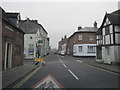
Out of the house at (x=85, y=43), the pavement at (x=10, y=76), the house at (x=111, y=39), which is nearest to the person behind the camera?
the pavement at (x=10, y=76)

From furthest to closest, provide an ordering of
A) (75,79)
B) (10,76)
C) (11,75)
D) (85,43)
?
(85,43), (11,75), (10,76), (75,79)

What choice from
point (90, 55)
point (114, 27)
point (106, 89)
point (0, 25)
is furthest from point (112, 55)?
point (90, 55)

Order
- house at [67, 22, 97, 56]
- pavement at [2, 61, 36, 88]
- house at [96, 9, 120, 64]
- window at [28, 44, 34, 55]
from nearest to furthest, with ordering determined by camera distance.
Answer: pavement at [2, 61, 36, 88], house at [96, 9, 120, 64], window at [28, 44, 34, 55], house at [67, 22, 97, 56]

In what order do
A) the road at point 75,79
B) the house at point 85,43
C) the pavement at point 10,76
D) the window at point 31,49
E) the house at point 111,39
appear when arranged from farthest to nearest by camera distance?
the house at point 85,43 → the window at point 31,49 → the house at point 111,39 → the pavement at point 10,76 → the road at point 75,79

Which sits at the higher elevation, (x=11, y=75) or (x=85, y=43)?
(x=85, y=43)

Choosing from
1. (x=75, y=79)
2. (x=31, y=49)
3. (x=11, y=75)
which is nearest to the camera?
(x=75, y=79)

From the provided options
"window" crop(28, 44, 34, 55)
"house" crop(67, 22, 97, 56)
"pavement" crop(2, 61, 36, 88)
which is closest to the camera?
"pavement" crop(2, 61, 36, 88)

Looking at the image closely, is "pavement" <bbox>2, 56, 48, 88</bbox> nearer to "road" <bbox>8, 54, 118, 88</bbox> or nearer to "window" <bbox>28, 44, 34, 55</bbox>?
"road" <bbox>8, 54, 118, 88</bbox>

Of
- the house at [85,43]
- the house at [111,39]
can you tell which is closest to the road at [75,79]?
the house at [111,39]

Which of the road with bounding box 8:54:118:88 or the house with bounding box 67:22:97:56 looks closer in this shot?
the road with bounding box 8:54:118:88

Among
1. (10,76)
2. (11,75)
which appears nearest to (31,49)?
(11,75)

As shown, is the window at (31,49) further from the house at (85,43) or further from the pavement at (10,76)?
the pavement at (10,76)

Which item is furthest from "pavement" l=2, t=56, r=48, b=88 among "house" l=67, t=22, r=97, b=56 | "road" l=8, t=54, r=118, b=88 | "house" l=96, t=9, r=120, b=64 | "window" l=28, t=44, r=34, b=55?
"house" l=67, t=22, r=97, b=56

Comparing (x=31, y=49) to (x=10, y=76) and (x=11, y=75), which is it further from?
(x=10, y=76)
